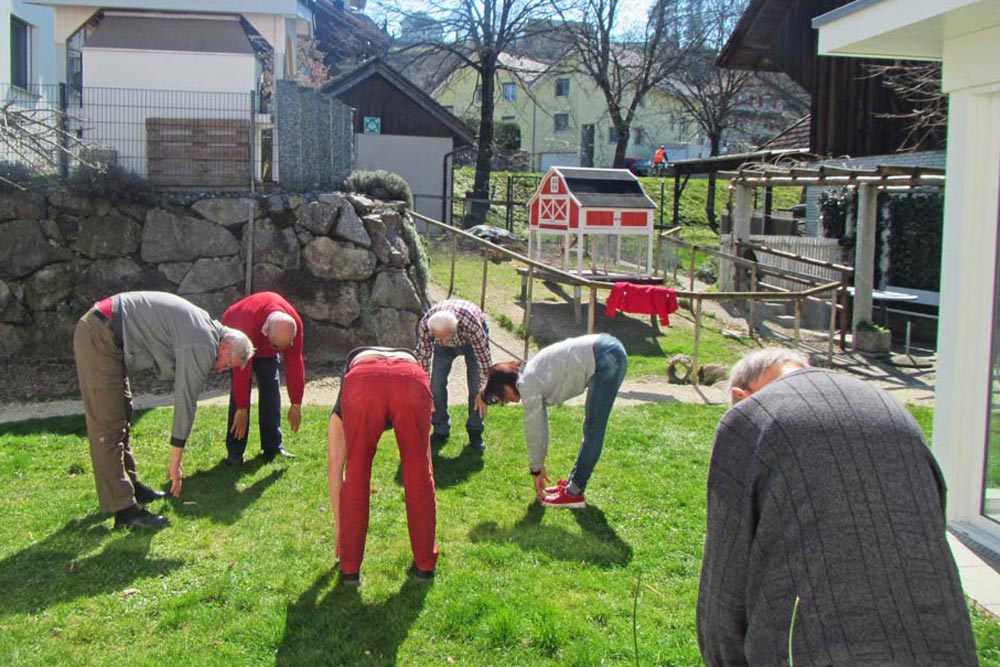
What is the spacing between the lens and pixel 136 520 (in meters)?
5.77

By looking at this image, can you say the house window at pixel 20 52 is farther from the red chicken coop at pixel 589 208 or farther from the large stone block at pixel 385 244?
the red chicken coop at pixel 589 208

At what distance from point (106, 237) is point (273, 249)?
183 cm

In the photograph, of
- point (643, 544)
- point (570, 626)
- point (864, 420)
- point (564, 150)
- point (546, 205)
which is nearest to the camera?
point (864, 420)

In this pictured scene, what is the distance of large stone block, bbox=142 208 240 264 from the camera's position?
36.9 feet

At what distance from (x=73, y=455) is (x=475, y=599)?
3.98m

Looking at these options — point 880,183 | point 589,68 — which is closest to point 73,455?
point 880,183

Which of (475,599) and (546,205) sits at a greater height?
(546,205)

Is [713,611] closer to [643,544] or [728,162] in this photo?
[643,544]

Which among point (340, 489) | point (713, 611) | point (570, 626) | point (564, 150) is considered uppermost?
point (564, 150)

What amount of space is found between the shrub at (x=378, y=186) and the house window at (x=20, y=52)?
824 cm

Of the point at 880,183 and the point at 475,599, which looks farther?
the point at 880,183

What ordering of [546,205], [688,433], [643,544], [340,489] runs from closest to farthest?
[340,489] → [643,544] → [688,433] → [546,205]

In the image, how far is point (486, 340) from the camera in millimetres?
7137

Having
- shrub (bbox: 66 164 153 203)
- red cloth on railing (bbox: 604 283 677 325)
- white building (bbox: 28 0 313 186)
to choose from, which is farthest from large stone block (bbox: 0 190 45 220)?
red cloth on railing (bbox: 604 283 677 325)
